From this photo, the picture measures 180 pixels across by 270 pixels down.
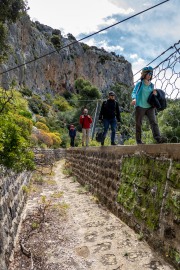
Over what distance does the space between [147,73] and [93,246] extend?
3032mm

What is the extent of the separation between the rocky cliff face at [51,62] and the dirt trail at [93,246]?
2577cm

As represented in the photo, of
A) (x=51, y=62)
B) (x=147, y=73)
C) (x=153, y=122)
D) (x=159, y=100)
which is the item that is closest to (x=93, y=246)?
(x=153, y=122)

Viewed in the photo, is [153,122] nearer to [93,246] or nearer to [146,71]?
[146,71]

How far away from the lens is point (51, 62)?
56.7m

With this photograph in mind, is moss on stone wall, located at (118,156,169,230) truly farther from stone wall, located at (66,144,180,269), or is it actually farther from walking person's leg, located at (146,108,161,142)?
walking person's leg, located at (146,108,161,142)

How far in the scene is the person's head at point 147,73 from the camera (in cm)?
471

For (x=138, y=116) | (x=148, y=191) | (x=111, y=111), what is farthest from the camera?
(x=111, y=111)

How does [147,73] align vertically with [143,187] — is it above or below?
above

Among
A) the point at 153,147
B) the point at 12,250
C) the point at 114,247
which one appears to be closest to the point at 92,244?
the point at 114,247

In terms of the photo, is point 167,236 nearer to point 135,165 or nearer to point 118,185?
point 135,165

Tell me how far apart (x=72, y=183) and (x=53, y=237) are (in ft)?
20.9

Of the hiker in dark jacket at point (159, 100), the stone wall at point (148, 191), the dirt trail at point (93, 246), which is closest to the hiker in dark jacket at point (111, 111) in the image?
the stone wall at point (148, 191)

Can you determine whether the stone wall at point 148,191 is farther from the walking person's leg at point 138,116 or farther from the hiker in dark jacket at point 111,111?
the hiker in dark jacket at point 111,111

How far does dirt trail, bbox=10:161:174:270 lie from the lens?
12.2 ft
